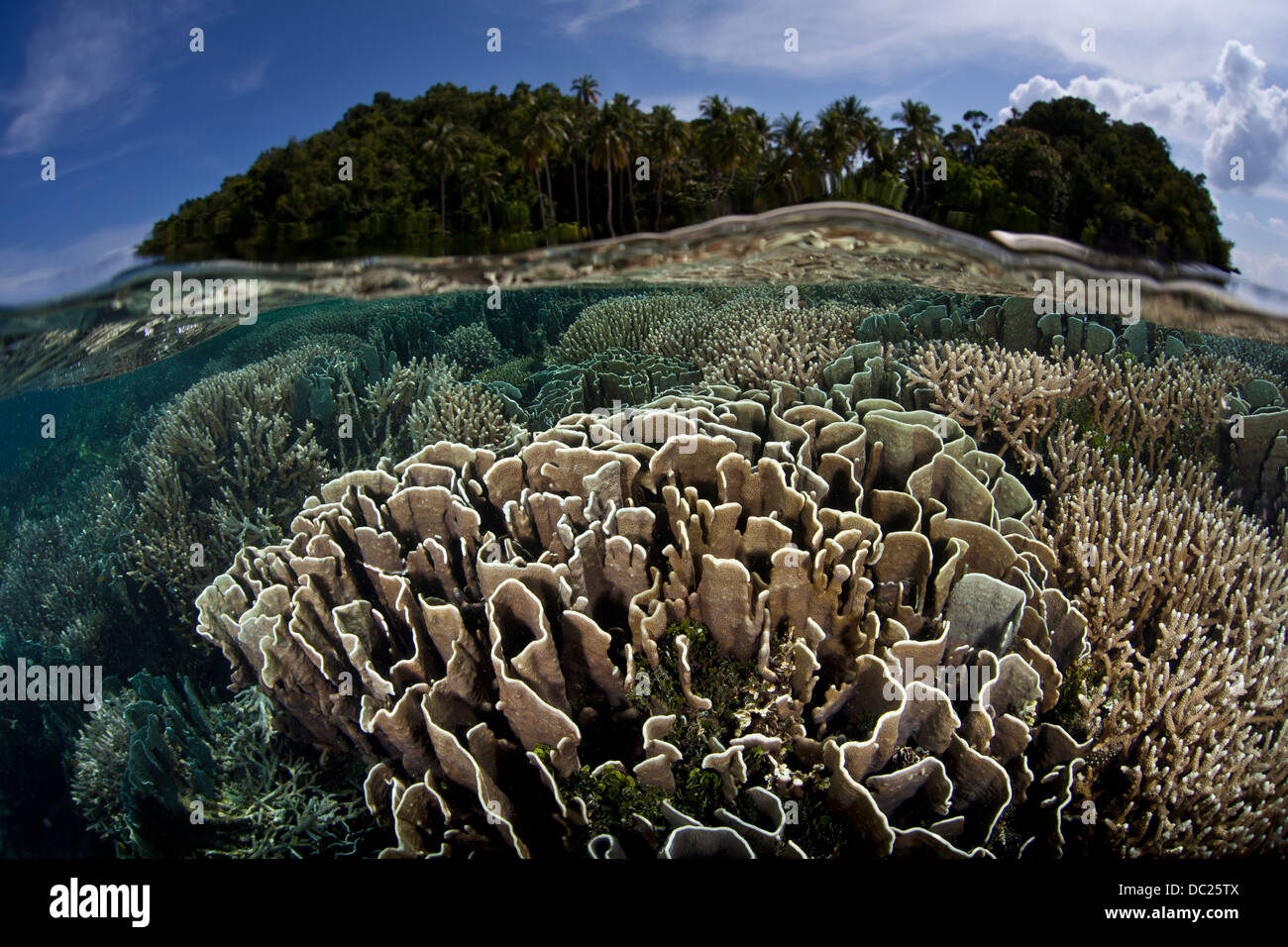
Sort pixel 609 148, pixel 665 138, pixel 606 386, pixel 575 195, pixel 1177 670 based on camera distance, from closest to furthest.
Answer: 1. pixel 1177 670
2. pixel 606 386
3. pixel 609 148
4. pixel 665 138
5. pixel 575 195

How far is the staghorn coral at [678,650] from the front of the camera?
2465mm

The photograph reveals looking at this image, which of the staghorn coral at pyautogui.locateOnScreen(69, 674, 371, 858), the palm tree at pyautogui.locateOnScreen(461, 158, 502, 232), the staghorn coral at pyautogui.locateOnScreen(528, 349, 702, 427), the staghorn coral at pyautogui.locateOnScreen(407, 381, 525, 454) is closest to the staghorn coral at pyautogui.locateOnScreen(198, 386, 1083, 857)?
the staghorn coral at pyautogui.locateOnScreen(69, 674, 371, 858)

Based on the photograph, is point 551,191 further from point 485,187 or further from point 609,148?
point 485,187

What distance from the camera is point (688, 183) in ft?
48.6

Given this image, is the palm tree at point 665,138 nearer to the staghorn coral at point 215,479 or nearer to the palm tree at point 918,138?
the palm tree at point 918,138

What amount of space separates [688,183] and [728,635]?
14.3 meters

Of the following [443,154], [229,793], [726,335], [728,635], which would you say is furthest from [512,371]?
[443,154]

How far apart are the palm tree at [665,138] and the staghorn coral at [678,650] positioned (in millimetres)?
14064

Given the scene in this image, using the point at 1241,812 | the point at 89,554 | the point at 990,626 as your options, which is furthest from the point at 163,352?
the point at 1241,812

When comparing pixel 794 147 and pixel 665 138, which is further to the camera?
pixel 665 138

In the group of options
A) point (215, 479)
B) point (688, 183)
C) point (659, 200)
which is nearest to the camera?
point (215, 479)

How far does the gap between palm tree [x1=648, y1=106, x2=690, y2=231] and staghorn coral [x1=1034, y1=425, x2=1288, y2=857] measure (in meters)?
14.1

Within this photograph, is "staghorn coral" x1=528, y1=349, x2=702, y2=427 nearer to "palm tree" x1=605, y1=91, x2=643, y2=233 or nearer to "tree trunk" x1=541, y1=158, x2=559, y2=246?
"palm tree" x1=605, y1=91, x2=643, y2=233
